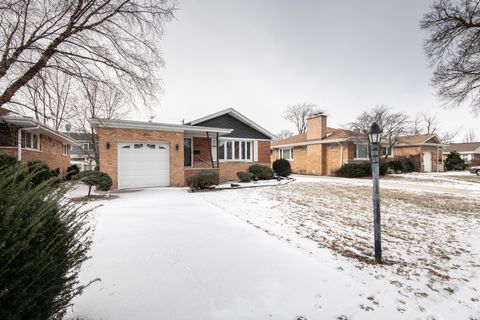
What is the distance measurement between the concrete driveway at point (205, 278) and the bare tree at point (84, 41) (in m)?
4.32

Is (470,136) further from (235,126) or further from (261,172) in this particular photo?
(235,126)

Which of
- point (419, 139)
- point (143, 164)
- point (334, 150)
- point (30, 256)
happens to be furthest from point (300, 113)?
point (30, 256)

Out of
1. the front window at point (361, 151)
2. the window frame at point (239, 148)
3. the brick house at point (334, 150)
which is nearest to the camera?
the window frame at point (239, 148)

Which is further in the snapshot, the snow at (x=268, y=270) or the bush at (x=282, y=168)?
the bush at (x=282, y=168)

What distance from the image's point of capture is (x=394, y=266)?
359cm

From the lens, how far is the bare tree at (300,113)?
4684cm

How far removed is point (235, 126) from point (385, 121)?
581 inches

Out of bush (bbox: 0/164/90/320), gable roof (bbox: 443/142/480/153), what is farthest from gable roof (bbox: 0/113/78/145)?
gable roof (bbox: 443/142/480/153)

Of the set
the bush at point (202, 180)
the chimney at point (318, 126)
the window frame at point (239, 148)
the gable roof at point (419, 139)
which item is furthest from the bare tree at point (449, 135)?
the bush at point (202, 180)

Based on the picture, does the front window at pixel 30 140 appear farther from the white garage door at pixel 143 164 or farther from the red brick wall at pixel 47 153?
the white garage door at pixel 143 164

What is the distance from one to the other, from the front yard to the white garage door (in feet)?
16.0

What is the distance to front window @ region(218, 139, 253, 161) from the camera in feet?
54.4

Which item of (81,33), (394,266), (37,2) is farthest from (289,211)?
(37,2)

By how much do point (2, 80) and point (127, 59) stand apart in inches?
113
